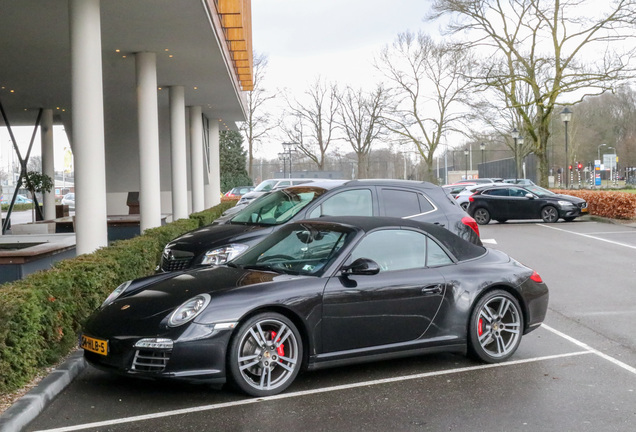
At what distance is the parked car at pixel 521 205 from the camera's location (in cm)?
2628

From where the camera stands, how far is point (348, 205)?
973 cm

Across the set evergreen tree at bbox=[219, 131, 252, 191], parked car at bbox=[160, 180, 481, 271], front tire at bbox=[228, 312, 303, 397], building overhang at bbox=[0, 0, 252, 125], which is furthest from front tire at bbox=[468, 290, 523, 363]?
evergreen tree at bbox=[219, 131, 252, 191]

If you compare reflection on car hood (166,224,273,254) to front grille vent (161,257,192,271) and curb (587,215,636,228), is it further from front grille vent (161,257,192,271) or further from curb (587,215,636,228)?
curb (587,215,636,228)

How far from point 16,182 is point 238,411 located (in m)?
25.1

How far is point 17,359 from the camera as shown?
528 centimetres

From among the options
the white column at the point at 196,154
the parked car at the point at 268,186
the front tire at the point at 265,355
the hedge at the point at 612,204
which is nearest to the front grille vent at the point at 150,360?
the front tire at the point at 265,355

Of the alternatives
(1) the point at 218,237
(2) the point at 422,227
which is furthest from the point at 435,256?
(1) the point at 218,237

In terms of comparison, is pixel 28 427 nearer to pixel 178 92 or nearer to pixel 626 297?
pixel 626 297

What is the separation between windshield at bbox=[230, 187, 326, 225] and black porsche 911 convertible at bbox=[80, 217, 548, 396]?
3.07 metres

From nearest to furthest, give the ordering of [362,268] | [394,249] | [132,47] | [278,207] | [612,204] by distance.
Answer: [362,268] → [394,249] → [278,207] → [132,47] → [612,204]

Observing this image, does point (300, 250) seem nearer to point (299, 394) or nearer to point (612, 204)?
point (299, 394)

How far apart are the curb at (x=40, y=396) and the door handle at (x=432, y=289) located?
3.05 meters

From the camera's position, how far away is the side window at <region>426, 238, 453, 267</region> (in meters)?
6.41

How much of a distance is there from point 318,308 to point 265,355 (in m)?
0.56
